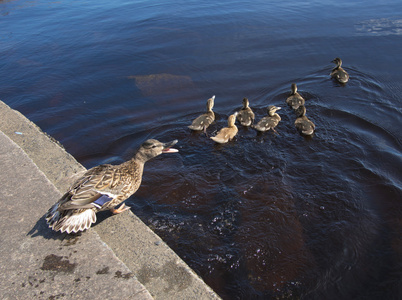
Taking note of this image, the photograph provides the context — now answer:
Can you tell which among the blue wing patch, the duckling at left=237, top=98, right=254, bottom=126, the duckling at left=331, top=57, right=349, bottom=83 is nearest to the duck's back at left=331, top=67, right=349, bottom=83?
the duckling at left=331, top=57, right=349, bottom=83

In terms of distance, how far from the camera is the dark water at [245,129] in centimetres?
323

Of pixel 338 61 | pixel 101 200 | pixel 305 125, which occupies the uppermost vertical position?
pixel 101 200

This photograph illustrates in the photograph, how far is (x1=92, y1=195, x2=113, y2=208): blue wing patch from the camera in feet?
9.09

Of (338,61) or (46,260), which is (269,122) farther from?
(46,260)

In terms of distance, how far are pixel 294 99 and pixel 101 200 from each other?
166 inches

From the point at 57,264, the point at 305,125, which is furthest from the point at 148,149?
the point at 305,125

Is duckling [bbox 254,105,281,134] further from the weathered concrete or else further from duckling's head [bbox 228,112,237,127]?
the weathered concrete

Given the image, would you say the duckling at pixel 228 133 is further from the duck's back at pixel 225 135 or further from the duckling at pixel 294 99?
the duckling at pixel 294 99

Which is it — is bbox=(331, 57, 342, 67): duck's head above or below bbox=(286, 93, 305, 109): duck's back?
above

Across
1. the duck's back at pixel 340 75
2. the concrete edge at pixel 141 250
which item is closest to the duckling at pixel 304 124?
the duck's back at pixel 340 75

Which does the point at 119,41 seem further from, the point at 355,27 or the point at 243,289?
the point at 243,289

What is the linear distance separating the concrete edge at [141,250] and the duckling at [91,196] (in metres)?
0.20

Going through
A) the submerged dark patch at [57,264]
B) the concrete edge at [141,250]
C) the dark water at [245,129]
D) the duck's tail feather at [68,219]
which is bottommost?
the dark water at [245,129]

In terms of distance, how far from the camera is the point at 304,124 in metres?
5.17
